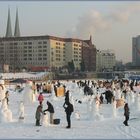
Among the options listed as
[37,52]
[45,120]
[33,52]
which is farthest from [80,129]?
[33,52]

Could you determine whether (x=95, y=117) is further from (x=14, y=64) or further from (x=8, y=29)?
(x=8, y=29)

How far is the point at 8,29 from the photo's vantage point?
188750mm

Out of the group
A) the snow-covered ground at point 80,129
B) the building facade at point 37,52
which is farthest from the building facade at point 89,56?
the snow-covered ground at point 80,129

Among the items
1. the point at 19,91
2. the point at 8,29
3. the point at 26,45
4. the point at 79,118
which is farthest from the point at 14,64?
Answer: the point at 79,118

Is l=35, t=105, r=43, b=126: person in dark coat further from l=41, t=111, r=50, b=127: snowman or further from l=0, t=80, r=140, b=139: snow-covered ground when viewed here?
l=0, t=80, r=140, b=139: snow-covered ground

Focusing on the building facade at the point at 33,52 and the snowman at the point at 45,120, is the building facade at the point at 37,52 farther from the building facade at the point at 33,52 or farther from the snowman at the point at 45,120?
the snowman at the point at 45,120

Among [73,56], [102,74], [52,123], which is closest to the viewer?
[52,123]

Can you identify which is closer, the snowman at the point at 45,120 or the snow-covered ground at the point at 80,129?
the snow-covered ground at the point at 80,129

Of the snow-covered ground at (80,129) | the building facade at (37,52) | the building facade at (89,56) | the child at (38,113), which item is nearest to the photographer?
the snow-covered ground at (80,129)

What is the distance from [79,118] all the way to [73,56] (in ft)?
486

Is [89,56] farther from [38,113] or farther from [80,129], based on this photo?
[80,129]

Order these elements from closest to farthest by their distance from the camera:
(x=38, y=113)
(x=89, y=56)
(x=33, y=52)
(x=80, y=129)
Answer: (x=80, y=129) < (x=38, y=113) < (x=33, y=52) < (x=89, y=56)

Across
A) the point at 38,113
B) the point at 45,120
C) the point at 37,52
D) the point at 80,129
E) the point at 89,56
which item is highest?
the point at 89,56

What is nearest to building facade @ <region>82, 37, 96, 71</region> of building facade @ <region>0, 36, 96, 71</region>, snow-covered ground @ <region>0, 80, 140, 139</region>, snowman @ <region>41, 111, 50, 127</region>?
building facade @ <region>0, 36, 96, 71</region>
